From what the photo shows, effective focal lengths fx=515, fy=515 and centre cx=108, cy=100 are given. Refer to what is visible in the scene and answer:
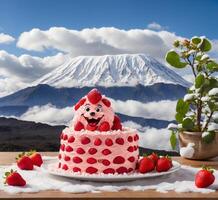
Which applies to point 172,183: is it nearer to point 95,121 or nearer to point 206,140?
point 95,121

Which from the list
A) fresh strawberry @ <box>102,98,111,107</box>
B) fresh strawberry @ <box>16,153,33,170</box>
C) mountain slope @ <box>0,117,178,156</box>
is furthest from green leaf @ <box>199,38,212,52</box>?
mountain slope @ <box>0,117,178,156</box>

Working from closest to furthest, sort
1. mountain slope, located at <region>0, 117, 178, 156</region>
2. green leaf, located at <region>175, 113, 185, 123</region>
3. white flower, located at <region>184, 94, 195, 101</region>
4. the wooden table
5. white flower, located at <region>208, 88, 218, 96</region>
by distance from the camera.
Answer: the wooden table < white flower, located at <region>208, 88, 218, 96</region> < white flower, located at <region>184, 94, 195, 101</region> < green leaf, located at <region>175, 113, 185, 123</region> < mountain slope, located at <region>0, 117, 178, 156</region>

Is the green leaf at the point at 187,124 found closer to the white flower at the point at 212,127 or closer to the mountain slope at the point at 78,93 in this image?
the white flower at the point at 212,127

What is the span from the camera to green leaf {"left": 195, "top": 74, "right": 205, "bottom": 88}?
311 centimetres

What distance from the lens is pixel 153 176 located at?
2.35 metres

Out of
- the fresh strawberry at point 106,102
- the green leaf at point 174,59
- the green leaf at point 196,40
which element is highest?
the green leaf at point 196,40

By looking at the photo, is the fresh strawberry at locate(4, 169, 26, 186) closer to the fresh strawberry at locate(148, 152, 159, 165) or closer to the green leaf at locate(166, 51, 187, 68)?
the fresh strawberry at locate(148, 152, 159, 165)

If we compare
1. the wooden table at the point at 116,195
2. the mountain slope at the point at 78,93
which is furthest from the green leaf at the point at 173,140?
the mountain slope at the point at 78,93

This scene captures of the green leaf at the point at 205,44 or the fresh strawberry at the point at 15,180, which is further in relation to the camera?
the green leaf at the point at 205,44

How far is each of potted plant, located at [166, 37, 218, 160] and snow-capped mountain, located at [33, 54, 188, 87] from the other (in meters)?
1.50

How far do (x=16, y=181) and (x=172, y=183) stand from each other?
2.23 ft

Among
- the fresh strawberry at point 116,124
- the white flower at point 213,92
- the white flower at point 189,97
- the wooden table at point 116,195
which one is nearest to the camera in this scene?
the wooden table at point 116,195

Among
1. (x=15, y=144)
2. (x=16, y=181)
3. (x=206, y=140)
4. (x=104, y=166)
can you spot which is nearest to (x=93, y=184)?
(x=104, y=166)

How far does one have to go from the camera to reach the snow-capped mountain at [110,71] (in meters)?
5.01
